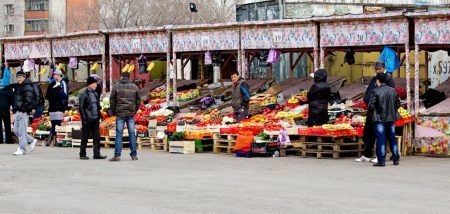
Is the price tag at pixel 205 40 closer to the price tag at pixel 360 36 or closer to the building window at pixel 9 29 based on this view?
the price tag at pixel 360 36

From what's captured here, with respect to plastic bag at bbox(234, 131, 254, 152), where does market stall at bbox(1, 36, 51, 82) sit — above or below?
above

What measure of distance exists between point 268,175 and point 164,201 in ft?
13.4

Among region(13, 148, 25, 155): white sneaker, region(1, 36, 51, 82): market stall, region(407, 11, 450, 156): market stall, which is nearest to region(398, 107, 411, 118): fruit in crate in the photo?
region(407, 11, 450, 156): market stall

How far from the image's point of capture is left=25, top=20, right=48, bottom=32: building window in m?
107

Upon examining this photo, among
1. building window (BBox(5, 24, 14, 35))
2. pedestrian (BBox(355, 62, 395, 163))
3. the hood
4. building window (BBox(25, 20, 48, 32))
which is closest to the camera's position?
pedestrian (BBox(355, 62, 395, 163))

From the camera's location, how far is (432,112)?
2141 centimetres

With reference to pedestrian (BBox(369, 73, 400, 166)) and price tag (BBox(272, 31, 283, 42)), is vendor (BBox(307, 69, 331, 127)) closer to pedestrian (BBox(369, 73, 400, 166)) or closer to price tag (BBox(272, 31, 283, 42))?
price tag (BBox(272, 31, 283, 42))

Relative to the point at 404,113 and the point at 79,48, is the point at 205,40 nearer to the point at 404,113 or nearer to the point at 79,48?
the point at 79,48

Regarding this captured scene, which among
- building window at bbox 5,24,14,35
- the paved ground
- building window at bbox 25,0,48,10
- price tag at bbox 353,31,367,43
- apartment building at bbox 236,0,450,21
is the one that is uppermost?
building window at bbox 25,0,48,10

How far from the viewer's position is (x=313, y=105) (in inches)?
874

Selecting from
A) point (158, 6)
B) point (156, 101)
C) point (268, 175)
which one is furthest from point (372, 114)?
point (158, 6)

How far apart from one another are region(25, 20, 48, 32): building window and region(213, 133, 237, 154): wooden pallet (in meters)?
85.9

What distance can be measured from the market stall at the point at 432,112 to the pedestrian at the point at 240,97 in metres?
4.69

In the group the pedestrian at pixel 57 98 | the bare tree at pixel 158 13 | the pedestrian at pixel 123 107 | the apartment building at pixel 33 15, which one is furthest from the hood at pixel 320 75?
the apartment building at pixel 33 15
